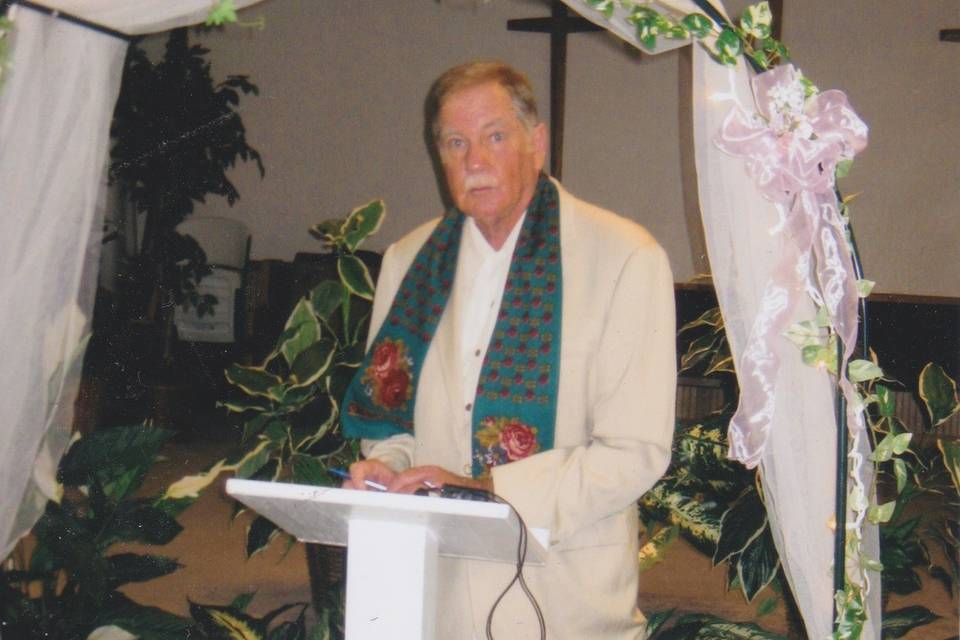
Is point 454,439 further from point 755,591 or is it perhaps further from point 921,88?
point 921,88

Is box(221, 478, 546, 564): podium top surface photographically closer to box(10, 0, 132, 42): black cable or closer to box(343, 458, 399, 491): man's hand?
box(343, 458, 399, 491): man's hand

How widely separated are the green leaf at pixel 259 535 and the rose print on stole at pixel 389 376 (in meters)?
1.06

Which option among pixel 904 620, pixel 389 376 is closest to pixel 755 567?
pixel 904 620

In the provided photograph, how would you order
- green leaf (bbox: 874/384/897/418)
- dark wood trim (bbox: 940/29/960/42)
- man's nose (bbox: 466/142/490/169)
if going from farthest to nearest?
1. dark wood trim (bbox: 940/29/960/42)
2. man's nose (bbox: 466/142/490/169)
3. green leaf (bbox: 874/384/897/418)

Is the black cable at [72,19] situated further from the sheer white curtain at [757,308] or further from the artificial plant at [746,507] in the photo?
the artificial plant at [746,507]

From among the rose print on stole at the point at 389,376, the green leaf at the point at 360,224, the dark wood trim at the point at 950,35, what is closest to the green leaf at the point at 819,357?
the rose print on stole at the point at 389,376

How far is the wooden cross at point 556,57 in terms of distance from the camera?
6.21 m

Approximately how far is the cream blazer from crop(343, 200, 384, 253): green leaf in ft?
3.81

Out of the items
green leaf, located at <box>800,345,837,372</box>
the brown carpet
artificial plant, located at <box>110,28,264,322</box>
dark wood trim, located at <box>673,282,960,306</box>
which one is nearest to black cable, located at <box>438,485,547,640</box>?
green leaf, located at <box>800,345,837,372</box>

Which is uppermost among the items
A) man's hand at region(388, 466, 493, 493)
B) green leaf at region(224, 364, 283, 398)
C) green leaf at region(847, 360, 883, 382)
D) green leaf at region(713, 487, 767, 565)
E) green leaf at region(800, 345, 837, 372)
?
green leaf at region(800, 345, 837, 372)

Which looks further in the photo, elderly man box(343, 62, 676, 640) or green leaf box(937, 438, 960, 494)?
green leaf box(937, 438, 960, 494)

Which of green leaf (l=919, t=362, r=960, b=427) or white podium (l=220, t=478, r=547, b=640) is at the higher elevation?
green leaf (l=919, t=362, r=960, b=427)

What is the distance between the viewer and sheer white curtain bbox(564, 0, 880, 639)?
1562 mm

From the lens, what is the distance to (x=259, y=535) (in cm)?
284
